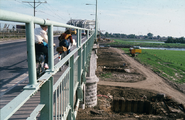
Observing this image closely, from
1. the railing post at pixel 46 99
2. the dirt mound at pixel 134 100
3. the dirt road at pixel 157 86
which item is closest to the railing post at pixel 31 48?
the railing post at pixel 46 99

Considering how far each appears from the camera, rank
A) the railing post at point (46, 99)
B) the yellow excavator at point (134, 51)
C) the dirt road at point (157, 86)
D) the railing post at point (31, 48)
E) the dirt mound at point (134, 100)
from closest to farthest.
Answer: the railing post at point (31, 48), the railing post at point (46, 99), the dirt mound at point (134, 100), the dirt road at point (157, 86), the yellow excavator at point (134, 51)

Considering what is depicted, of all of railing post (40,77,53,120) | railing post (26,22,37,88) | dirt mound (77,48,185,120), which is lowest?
dirt mound (77,48,185,120)

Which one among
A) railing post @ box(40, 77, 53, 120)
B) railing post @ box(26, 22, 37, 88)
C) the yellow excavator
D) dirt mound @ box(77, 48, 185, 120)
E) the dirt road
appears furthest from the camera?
the yellow excavator

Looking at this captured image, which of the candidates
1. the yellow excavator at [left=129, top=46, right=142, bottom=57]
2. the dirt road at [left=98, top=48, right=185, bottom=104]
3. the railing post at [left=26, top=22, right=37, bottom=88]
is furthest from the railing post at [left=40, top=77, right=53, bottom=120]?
the yellow excavator at [left=129, top=46, right=142, bottom=57]

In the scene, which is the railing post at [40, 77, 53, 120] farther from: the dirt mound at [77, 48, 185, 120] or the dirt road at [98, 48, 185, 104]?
the dirt road at [98, 48, 185, 104]

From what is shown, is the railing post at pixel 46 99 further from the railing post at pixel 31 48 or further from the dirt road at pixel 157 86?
the dirt road at pixel 157 86

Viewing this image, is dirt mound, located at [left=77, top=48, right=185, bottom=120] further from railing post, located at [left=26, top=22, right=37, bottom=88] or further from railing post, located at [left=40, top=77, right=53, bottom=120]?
railing post, located at [left=26, top=22, right=37, bottom=88]

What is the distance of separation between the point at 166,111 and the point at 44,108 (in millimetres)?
19037

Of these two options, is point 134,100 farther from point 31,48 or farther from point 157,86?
point 31,48

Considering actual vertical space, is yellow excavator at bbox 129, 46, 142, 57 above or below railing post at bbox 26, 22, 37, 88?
below

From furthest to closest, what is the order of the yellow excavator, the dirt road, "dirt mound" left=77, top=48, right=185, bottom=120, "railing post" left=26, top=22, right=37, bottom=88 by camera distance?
the yellow excavator → the dirt road → "dirt mound" left=77, top=48, right=185, bottom=120 → "railing post" left=26, top=22, right=37, bottom=88

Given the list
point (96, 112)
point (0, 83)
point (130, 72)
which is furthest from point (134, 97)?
point (0, 83)

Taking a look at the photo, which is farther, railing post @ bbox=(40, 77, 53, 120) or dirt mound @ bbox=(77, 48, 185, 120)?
dirt mound @ bbox=(77, 48, 185, 120)

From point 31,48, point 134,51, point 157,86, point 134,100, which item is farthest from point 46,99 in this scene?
point 134,51
